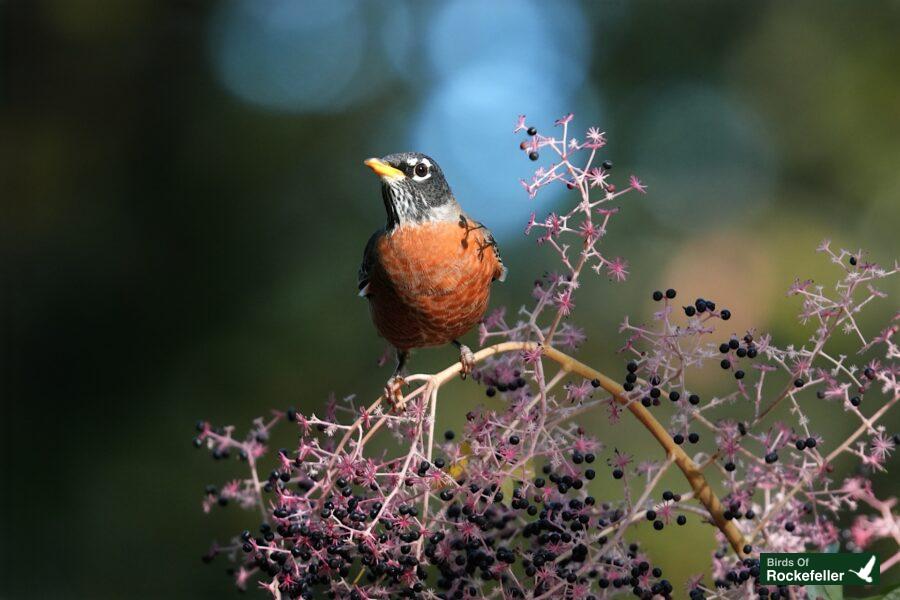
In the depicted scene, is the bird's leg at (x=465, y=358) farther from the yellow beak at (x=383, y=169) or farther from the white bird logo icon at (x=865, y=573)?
the white bird logo icon at (x=865, y=573)

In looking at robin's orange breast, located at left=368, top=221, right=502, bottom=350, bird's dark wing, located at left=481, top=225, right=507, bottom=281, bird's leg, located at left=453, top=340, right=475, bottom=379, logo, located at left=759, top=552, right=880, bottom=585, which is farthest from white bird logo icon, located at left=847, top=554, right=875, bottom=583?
bird's dark wing, located at left=481, top=225, right=507, bottom=281

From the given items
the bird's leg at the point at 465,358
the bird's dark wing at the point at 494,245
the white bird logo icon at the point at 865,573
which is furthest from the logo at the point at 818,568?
the bird's dark wing at the point at 494,245

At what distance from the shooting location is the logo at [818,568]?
1792 mm

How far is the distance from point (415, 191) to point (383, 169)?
0.68ft

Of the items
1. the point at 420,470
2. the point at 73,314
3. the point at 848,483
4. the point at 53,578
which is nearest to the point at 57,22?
the point at 73,314

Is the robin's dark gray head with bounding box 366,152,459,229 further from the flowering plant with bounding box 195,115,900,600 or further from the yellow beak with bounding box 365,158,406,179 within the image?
the flowering plant with bounding box 195,115,900,600

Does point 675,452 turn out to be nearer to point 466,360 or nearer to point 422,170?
point 466,360

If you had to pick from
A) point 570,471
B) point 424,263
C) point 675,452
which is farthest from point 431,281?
point 675,452

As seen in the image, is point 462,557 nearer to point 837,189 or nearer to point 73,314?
point 837,189

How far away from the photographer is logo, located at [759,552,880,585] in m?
1.79

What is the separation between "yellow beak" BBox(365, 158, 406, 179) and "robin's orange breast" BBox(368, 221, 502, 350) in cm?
18

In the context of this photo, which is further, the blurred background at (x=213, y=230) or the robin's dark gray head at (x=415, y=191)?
the blurred background at (x=213, y=230)

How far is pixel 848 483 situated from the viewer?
176 cm

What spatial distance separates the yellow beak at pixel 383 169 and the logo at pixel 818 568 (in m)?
1.50
